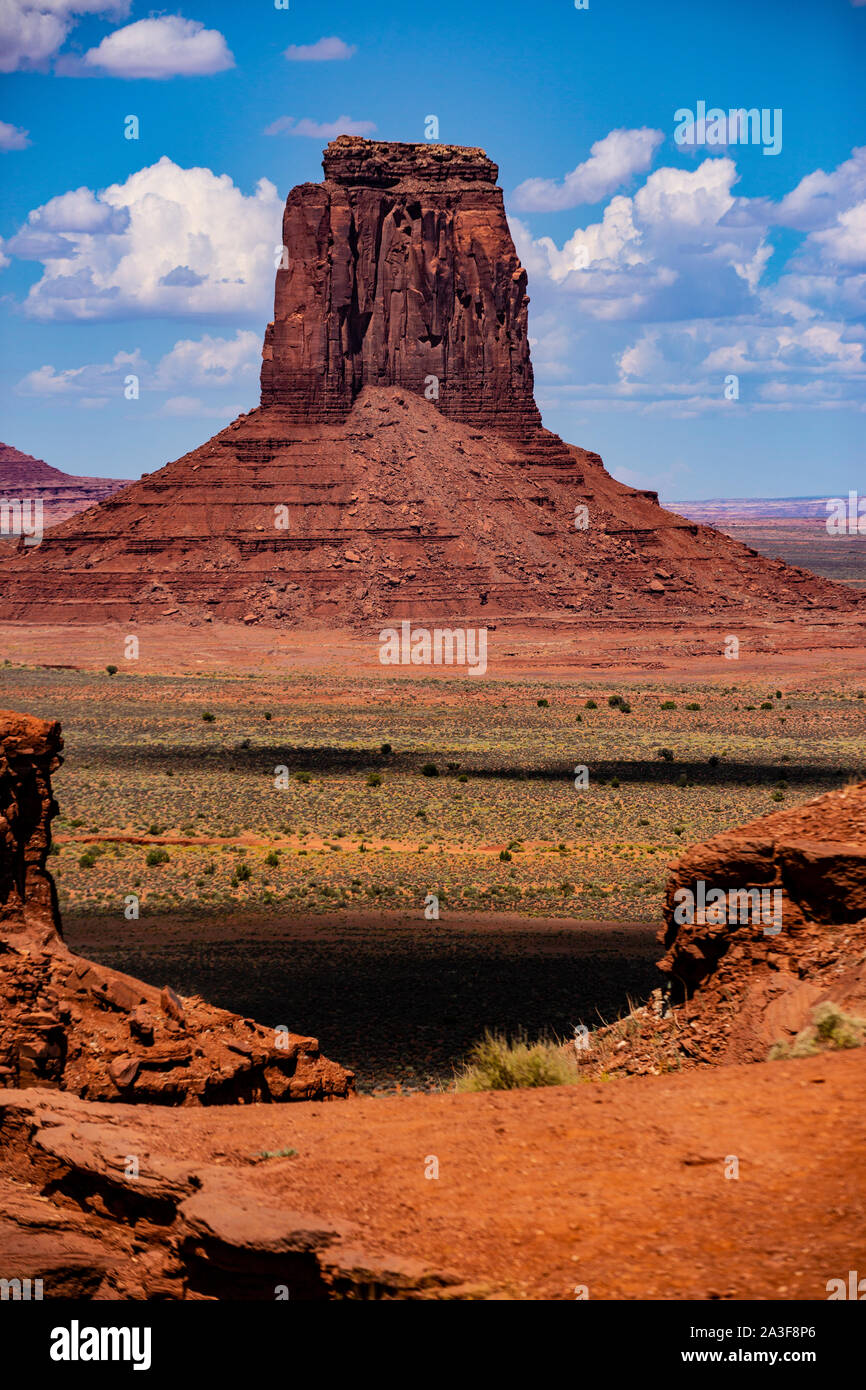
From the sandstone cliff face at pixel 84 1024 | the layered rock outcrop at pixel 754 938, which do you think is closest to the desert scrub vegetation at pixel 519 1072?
the layered rock outcrop at pixel 754 938

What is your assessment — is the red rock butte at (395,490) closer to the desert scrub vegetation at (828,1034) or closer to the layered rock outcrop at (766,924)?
Answer: the layered rock outcrop at (766,924)

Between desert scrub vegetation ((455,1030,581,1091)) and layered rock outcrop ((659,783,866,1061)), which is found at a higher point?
layered rock outcrop ((659,783,866,1061))

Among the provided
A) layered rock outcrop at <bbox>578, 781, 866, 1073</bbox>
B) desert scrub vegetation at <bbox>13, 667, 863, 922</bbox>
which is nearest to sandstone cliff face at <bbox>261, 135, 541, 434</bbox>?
desert scrub vegetation at <bbox>13, 667, 863, 922</bbox>

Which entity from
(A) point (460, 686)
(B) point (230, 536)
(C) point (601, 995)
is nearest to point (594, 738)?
(A) point (460, 686)

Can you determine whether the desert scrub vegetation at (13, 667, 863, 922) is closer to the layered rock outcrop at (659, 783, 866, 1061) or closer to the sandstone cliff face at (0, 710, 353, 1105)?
the sandstone cliff face at (0, 710, 353, 1105)

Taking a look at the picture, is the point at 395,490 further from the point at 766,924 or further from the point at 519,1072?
the point at 519,1072
